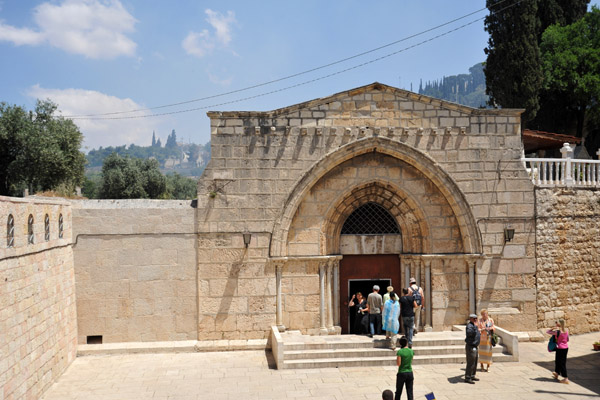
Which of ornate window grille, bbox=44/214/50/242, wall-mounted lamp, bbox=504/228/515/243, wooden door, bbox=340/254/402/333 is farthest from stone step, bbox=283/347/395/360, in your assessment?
ornate window grille, bbox=44/214/50/242

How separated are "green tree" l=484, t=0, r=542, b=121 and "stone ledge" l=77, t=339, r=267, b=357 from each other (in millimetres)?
16916

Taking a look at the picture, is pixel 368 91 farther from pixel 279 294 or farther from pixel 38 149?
pixel 38 149

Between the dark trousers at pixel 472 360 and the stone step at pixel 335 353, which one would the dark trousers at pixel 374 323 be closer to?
the stone step at pixel 335 353

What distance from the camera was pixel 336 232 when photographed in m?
12.8

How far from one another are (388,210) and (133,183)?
1341 inches

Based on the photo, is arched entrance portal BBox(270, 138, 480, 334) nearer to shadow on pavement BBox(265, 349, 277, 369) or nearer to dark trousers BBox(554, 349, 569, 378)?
shadow on pavement BBox(265, 349, 277, 369)

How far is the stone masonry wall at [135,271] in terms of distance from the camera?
38.4ft

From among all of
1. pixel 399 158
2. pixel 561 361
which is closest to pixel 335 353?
pixel 561 361

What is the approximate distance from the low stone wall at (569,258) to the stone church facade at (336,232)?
1.5 inches

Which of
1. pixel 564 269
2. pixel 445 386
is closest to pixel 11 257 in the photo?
pixel 445 386

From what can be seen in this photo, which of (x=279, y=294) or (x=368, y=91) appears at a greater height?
(x=368, y=91)

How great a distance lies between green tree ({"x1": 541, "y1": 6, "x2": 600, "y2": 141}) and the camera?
76.4 ft

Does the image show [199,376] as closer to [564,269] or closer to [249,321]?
Answer: [249,321]

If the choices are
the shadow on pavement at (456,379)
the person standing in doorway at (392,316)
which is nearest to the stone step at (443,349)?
the person standing in doorway at (392,316)
